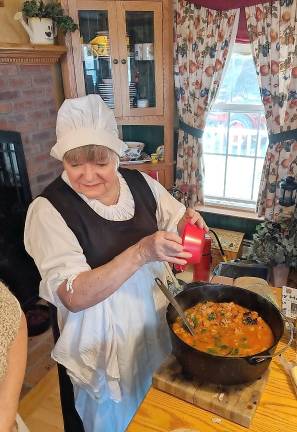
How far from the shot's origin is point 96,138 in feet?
3.27

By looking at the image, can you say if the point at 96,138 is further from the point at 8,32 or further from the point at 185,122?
the point at 185,122

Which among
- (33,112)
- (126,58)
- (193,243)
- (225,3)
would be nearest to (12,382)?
(193,243)

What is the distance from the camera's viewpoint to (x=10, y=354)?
2.41 feet

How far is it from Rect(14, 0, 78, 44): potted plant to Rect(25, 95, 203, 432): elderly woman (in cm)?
138

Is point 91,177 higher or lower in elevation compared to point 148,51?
lower

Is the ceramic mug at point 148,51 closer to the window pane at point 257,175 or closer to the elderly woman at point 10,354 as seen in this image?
the window pane at point 257,175

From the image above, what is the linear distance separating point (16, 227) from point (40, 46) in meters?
1.16

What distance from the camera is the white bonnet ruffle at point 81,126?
0.98m

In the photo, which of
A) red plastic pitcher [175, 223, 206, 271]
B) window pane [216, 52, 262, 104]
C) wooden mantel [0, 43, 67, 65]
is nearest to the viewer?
red plastic pitcher [175, 223, 206, 271]

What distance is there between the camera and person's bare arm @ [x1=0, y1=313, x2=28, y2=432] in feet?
2.37

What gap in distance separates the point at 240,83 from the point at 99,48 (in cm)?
117

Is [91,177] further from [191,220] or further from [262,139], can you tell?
[262,139]

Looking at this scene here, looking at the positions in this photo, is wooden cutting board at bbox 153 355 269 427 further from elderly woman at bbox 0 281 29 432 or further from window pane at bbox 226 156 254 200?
window pane at bbox 226 156 254 200

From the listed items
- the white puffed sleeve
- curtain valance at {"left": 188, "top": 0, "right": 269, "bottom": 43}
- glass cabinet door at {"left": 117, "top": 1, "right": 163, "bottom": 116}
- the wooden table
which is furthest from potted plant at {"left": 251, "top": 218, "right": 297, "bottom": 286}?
the white puffed sleeve
